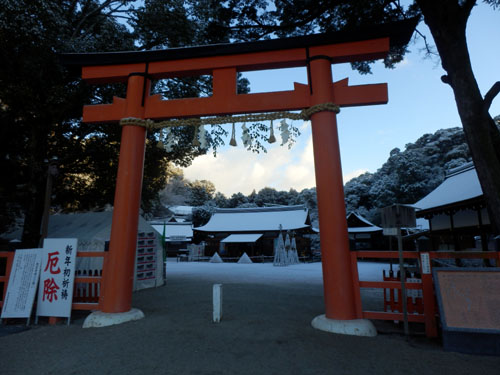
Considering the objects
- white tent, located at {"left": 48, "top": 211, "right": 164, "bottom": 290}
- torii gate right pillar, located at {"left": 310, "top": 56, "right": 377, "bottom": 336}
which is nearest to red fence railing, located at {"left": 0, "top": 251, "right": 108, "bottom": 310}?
white tent, located at {"left": 48, "top": 211, "right": 164, "bottom": 290}

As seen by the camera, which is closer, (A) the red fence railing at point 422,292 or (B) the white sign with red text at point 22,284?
(A) the red fence railing at point 422,292

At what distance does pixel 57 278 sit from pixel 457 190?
39.9 feet

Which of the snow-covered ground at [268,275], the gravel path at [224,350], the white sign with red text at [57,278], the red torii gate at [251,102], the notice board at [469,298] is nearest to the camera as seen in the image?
the gravel path at [224,350]

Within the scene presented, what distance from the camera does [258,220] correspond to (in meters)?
26.1

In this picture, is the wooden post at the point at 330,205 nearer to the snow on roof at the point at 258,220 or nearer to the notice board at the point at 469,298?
the notice board at the point at 469,298

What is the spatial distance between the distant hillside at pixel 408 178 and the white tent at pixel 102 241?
21171 mm

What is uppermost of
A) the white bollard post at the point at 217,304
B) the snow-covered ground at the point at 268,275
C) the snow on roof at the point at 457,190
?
the snow on roof at the point at 457,190

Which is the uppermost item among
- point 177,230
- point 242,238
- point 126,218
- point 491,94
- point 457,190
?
point 177,230

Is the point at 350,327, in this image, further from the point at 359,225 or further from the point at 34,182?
the point at 359,225

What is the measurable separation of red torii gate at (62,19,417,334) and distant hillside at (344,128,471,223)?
72.7 ft

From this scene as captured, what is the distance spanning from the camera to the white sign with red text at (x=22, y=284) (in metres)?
4.84

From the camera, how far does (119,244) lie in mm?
4688

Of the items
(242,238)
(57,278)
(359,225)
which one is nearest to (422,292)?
(57,278)

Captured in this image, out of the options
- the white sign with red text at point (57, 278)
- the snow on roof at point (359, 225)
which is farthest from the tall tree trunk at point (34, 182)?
the snow on roof at point (359, 225)
